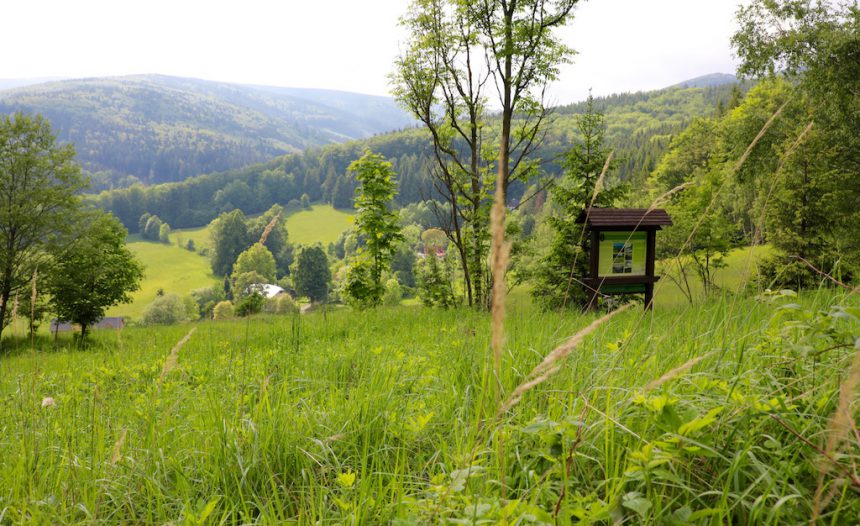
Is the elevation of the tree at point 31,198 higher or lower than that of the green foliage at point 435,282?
higher

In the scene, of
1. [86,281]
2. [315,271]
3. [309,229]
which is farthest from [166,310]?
[86,281]

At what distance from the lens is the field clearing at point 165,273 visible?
108625 millimetres

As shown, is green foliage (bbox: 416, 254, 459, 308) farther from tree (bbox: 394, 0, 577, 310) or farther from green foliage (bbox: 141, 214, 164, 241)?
green foliage (bbox: 141, 214, 164, 241)

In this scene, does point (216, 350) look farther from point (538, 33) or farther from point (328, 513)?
point (538, 33)

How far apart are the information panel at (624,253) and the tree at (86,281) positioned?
60.1ft

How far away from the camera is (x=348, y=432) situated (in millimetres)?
2377

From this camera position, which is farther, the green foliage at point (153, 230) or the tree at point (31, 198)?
the green foliage at point (153, 230)

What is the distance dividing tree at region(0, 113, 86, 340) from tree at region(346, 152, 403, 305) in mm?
12475

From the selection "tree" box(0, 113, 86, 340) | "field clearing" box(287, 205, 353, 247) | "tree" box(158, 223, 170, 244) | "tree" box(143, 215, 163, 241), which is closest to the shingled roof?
"tree" box(0, 113, 86, 340)

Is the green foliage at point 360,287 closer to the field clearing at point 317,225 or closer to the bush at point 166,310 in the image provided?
the bush at point 166,310

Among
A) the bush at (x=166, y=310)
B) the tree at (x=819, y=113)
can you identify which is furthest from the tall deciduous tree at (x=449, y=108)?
the bush at (x=166, y=310)

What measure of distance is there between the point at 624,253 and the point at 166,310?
3681 inches

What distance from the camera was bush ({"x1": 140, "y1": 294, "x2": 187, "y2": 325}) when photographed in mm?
84000

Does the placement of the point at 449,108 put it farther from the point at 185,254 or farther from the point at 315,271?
the point at 185,254
